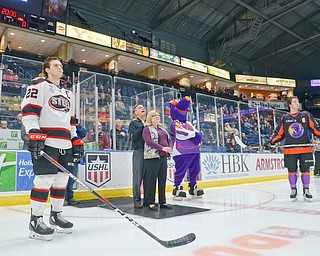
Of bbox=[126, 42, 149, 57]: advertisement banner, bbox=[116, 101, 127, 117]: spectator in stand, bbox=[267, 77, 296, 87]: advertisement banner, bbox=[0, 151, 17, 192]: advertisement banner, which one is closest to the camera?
bbox=[0, 151, 17, 192]: advertisement banner

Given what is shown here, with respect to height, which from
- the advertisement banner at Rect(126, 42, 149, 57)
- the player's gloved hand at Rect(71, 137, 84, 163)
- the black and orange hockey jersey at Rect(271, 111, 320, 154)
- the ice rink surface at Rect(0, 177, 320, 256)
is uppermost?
the advertisement banner at Rect(126, 42, 149, 57)

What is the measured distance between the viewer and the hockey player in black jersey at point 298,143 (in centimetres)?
351

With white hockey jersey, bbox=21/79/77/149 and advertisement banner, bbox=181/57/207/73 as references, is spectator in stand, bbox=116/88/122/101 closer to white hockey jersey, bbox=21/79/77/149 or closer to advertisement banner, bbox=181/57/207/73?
white hockey jersey, bbox=21/79/77/149

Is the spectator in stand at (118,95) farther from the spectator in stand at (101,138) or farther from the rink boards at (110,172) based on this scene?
the rink boards at (110,172)

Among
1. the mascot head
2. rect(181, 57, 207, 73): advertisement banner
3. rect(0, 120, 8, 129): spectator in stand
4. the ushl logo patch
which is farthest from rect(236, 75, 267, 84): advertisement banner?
rect(0, 120, 8, 129): spectator in stand

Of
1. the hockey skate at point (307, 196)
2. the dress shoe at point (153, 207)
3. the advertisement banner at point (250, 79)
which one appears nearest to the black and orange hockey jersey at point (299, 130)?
the hockey skate at point (307, 196)

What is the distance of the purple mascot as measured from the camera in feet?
13.0

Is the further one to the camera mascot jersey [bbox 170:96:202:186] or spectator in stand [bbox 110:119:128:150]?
spectator in stand [bbox 110:119:128:150]

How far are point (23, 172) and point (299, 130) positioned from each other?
3.78 metres

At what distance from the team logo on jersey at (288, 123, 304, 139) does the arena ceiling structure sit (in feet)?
39.4

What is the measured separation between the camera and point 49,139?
200 cm

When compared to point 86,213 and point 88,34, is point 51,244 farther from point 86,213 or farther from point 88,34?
point 88,34

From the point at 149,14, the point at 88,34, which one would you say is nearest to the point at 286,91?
the point at 149,14

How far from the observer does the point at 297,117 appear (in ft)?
11.9
